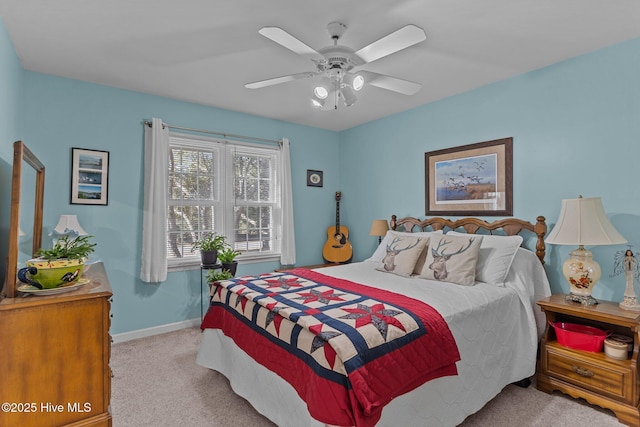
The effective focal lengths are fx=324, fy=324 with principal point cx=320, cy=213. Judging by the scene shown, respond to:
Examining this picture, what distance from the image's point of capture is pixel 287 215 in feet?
14.0

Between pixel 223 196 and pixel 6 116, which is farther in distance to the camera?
pixel 223 196

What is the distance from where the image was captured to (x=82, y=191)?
121 inches

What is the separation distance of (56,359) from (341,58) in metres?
2.10

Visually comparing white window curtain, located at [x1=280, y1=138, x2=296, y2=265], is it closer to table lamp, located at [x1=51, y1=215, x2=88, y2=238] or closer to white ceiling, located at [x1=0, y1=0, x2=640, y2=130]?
white ceiling, located at [x1=0, y1=0, x2=640, y2=130]

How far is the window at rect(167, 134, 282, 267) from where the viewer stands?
144 inches

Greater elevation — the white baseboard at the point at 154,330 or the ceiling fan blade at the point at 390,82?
the ceiling fan blade at the point at 390,82

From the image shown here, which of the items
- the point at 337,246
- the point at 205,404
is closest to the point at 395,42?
the point at 205,404

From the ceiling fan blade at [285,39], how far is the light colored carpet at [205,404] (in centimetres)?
227

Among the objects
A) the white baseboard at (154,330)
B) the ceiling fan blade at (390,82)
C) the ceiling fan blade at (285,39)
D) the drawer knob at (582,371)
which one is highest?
the ceiling fan blade at (285,39)

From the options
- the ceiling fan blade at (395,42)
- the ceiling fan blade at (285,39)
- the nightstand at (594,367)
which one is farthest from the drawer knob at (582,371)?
the ceiling fan blade at (285,39)

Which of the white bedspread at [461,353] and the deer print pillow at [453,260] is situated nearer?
the white bedspread at [461,353]

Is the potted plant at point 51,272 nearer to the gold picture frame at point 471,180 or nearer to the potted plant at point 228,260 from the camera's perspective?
the potted plant at point 228,260

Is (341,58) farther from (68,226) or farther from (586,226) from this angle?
(68,226)

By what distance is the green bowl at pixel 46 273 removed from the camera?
134cm
